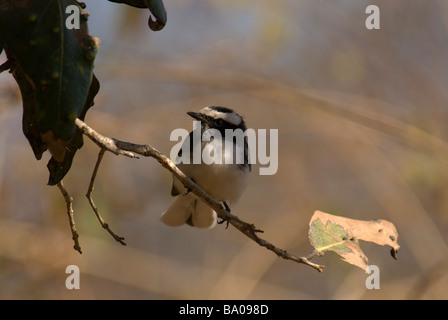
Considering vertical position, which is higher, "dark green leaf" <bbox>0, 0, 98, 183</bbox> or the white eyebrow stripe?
the white eyebrow stripe

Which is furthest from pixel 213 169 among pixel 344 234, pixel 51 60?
pixel 51 60

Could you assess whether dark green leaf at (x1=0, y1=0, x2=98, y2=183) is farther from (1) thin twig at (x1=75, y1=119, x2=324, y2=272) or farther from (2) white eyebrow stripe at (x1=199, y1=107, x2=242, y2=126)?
(2) white eyebrow stripe at (x1=199, y1=107, x2=242, y2=126)

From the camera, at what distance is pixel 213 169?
11.8ft

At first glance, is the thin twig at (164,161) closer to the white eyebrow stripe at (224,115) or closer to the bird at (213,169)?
the bird at (213,169)

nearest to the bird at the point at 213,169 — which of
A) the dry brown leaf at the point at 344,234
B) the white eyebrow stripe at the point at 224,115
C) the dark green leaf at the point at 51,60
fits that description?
the white eyebrow stripe at the point at 224,115

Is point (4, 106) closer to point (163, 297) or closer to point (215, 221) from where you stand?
point (215, 221)

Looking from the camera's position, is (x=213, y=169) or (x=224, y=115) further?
(x=224, y=115)

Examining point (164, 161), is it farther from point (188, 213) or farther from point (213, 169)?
point (188, 213)

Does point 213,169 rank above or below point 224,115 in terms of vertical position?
below

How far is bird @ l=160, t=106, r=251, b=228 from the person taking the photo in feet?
11.9

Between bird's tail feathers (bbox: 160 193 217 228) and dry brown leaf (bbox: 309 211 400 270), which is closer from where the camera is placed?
dry brown leaf (bbox: 309 211 400 270)

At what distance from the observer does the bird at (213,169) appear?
3619 mm

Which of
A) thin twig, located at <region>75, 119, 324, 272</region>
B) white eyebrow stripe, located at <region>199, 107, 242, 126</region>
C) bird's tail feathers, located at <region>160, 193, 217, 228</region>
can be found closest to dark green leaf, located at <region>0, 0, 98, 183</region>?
thin twig, located at <region>75, 119, 324, 272</region>

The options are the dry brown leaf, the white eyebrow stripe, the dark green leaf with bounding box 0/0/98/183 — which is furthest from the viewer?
the white eyebrow stripe
